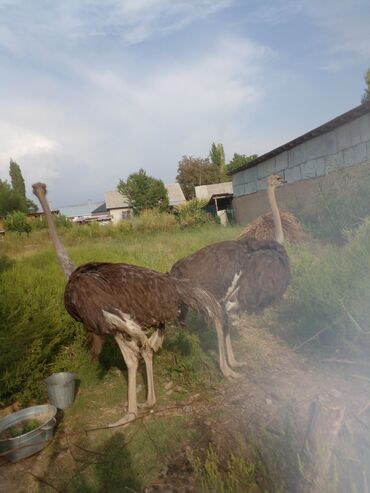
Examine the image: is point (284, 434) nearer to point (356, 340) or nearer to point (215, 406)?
point (215, 406)

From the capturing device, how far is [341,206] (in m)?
8.84

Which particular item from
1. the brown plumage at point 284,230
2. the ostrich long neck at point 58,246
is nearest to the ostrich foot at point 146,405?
the ostrich long neck at point 58,246

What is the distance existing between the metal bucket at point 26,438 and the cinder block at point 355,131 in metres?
9.09

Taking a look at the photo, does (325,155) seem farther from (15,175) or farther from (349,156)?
(15,175)

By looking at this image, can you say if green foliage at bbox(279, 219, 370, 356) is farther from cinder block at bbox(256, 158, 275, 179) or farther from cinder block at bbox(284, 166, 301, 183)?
cinder block at bbox(256, 158, 275, 179)

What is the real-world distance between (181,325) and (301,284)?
1.90 metres

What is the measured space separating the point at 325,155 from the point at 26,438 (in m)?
10.4

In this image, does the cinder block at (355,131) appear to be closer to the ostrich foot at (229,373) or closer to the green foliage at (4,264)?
the ostrich foot at (229,373)

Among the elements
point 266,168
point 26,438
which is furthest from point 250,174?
point 26,438

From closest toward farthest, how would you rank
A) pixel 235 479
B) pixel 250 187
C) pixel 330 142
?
pixel 235 479 → pixel 330 142 → pixel 250 187

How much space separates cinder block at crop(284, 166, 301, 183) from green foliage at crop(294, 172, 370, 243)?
224cm

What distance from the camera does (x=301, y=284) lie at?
16.9 feet

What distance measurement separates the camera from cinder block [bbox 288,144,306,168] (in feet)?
41.3

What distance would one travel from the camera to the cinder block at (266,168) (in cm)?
1492
